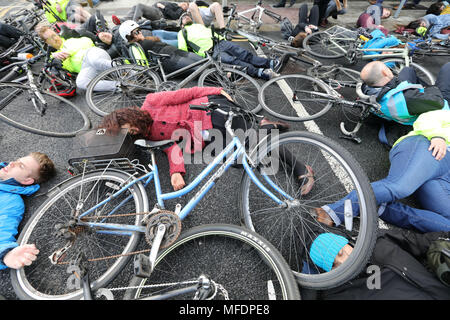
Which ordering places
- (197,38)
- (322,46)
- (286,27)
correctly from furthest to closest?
(286,27)
(322,46)
(197,38)

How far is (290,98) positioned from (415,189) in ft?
8.03

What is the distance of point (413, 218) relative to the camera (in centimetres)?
181

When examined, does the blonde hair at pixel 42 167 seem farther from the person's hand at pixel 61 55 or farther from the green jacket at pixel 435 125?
the green jacket at pixel 435 125

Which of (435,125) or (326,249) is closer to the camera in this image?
(326,249)

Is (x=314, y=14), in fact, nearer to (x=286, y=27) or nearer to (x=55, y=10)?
(x=286, y=27)

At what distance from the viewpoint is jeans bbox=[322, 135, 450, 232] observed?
5.89 feet

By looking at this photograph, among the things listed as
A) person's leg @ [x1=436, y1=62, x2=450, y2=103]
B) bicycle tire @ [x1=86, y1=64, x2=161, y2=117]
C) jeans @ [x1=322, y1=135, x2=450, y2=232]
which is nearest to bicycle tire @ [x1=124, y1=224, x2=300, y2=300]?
jeans @ [x1=322, y1=135, x2=450, y2=232]

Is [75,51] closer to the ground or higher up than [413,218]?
higher up

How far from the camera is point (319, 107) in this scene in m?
3.46

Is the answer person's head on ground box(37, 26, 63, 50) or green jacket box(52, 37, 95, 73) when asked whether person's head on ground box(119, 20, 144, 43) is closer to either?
green jacket box(52, 37, 95, 73)

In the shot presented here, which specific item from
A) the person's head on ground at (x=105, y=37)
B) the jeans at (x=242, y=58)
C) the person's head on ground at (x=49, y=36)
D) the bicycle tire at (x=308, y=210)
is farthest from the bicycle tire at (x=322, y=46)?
the person's head on ground at (x=49, y=36)

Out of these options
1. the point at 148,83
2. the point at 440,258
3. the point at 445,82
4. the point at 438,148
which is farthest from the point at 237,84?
the point at 440,258

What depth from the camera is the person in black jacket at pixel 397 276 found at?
1270 mm
